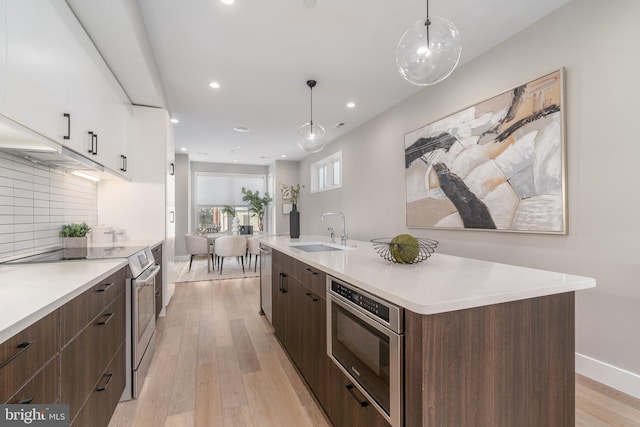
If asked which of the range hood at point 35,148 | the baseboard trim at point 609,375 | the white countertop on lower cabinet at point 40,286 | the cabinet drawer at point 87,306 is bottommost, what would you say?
the baseboard trim at point 609,375

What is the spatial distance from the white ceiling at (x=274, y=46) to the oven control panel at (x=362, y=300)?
208 cm

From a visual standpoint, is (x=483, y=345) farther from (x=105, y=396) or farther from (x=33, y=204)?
(x=33, y=204)

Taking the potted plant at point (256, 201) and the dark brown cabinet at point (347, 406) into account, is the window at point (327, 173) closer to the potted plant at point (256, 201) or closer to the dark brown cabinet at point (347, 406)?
the potted plant at point (256, 201)

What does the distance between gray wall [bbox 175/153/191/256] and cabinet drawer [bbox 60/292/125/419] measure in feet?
20.5

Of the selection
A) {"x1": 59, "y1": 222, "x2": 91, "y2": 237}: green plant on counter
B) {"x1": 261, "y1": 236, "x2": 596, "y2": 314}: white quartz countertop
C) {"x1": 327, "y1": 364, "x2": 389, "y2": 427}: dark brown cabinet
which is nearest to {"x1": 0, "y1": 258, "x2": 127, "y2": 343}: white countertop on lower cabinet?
{"x1": 59, "y1": 222, "x2": 91, "y2": 237}: green plant on counter

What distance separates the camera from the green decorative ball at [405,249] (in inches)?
58.8

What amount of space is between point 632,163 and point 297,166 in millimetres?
6917

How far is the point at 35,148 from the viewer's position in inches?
65.9

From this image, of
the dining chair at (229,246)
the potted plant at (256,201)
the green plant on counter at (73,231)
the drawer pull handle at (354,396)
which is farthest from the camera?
the potted plant at (256,201)

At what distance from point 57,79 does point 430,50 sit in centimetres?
211

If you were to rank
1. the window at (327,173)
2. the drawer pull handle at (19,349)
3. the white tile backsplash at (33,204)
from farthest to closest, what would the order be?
the window at (327,173)
the white tile backsplash at (33,204)
the drawer pull handle at (19,349)

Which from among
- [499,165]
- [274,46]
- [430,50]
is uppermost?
[274,46]

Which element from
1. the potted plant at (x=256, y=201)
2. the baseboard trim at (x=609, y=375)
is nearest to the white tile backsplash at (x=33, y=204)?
the baseboard trim at (x=609, y=375)

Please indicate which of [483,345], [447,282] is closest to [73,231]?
[447,282]
